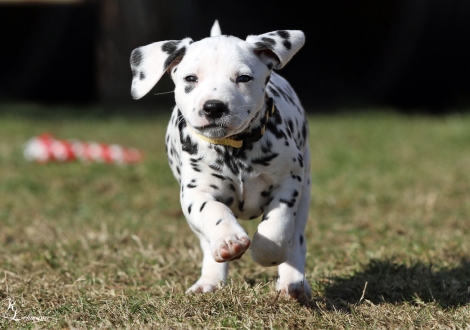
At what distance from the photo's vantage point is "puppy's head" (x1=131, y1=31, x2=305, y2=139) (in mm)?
3547

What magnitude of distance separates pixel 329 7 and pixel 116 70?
4.95m

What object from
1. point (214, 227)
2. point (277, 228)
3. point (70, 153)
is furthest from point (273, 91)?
point (70, 153)

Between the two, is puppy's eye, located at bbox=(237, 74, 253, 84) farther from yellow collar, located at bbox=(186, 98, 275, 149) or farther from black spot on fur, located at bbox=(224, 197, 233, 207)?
black spot on fur, located at bbox=(224, 197, 233, 207)

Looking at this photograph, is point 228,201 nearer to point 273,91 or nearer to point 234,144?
point 234,144

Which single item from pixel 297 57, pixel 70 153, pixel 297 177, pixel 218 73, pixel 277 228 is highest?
pixel 218 73

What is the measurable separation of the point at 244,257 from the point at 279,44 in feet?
5.49

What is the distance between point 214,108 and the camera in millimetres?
3490

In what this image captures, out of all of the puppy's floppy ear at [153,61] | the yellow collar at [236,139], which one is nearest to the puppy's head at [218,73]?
the puppy's floppy ear at [153,61]

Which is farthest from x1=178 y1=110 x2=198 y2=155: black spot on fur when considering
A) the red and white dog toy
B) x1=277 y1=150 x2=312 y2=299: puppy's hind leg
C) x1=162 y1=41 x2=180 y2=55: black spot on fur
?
the red and white dog toy

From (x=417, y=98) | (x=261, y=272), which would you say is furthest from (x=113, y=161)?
(x=417, y=98)

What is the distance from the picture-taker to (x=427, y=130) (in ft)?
37.1

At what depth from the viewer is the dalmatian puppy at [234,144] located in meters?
3.57

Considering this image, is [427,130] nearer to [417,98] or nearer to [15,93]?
[417,98]

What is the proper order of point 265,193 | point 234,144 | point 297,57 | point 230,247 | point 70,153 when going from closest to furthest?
point 230,247, point 234,144, point 265,193, point 70,153, point 297,57
